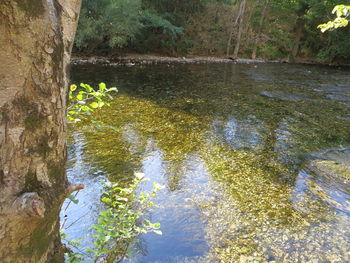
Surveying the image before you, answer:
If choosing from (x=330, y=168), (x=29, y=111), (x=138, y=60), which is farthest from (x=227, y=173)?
(x=138, y=60)

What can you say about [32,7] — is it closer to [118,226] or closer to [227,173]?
[118,226]

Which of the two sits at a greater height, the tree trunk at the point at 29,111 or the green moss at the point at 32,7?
the green moss at the point at 32,7

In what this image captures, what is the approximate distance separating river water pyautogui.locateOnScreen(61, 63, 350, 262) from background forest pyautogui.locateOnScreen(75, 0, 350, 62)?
39.6 ft

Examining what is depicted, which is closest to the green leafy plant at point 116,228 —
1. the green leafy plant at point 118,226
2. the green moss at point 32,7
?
the green leafy plant at point 118,226

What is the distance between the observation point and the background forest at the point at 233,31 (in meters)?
20.3

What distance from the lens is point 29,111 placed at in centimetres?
99

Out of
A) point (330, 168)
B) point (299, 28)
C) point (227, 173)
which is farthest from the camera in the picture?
point (299, 28)

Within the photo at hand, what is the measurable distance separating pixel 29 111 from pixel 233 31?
25.8m

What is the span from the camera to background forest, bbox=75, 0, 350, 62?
2031 centimetres

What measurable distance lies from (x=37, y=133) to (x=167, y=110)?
7158 mm

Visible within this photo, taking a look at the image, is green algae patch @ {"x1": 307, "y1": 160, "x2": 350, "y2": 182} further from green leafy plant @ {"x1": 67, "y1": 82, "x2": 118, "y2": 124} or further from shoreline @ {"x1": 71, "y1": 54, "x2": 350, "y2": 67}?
shoreline @ {"x1": 71, "y1": 54, "x2": 350, "y2": 67}

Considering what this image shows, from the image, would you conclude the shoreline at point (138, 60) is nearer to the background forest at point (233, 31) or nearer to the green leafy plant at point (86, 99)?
the background forest at point (233, 31)

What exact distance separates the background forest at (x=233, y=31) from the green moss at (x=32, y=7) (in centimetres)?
1777

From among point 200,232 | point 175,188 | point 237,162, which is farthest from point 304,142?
point 200,232
